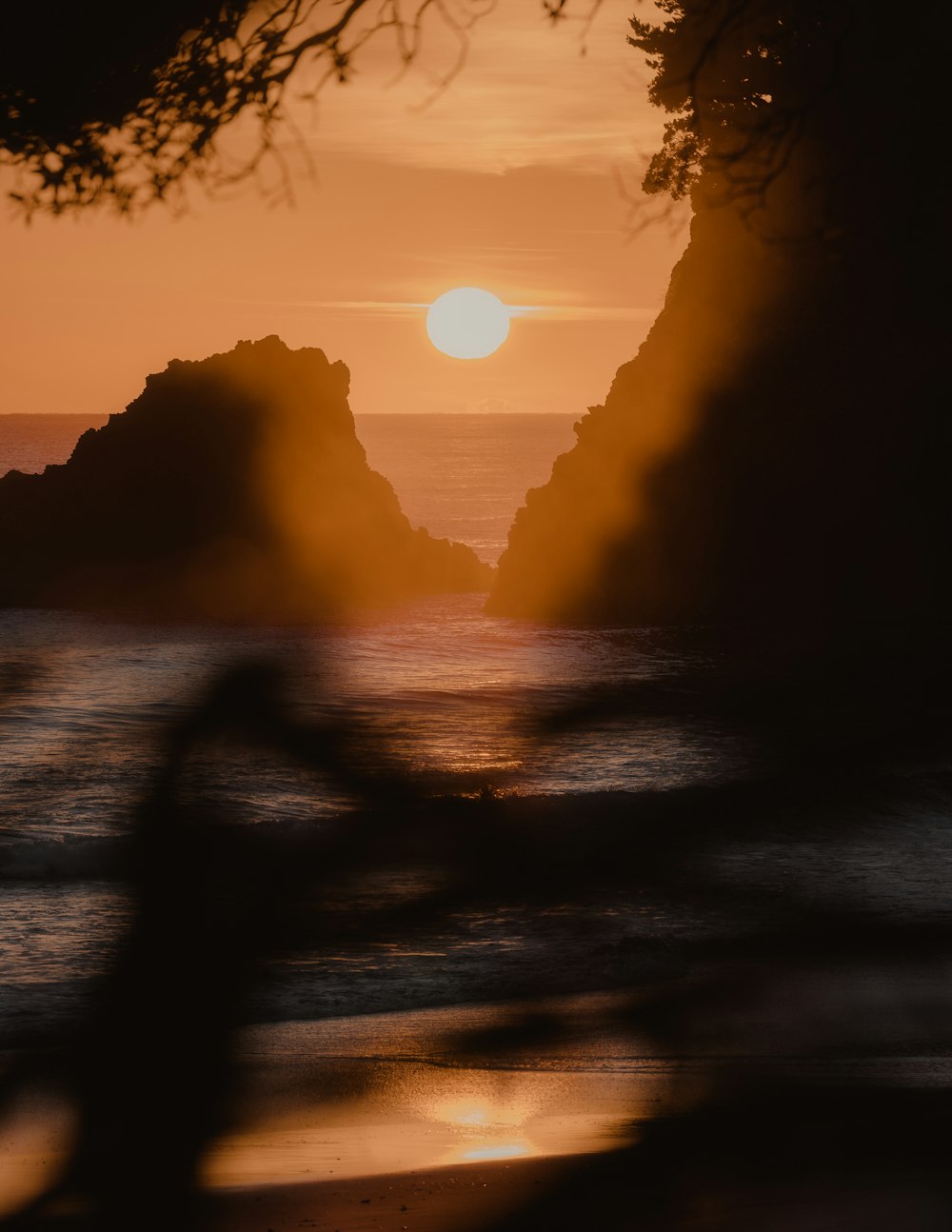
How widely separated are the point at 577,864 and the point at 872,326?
88.7ft

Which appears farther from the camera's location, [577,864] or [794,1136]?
[577,864]

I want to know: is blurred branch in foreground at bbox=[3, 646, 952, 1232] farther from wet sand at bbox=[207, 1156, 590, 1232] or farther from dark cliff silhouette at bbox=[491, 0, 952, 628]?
dark cliff silhouette at bbox=[491, 0, 952, 628]

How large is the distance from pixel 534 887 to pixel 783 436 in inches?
1125

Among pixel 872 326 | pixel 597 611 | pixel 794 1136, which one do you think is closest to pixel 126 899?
pixel 794 1136

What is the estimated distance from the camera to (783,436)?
40375 millimetres

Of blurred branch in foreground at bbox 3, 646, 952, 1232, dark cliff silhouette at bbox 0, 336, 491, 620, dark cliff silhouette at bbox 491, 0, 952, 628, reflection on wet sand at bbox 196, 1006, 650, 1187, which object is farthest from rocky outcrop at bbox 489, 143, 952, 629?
reflection on wet sand at bbox 196, 1006, 650, 1187

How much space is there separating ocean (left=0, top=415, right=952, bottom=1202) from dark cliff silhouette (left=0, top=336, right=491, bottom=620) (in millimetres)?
23987

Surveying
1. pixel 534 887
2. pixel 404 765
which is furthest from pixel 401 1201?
pixel 404 765

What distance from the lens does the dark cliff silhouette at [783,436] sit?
37531 millimetres

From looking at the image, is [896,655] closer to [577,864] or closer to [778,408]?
[778,408]

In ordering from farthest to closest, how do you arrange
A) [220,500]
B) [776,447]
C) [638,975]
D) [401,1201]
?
1. [220,500]
2. [776,447]
3. [638,975]
4. [401,1201]

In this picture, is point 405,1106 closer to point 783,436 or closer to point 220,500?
point 783,436

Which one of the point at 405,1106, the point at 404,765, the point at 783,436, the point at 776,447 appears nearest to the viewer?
the point at 405,1106

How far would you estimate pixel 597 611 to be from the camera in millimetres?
46094
